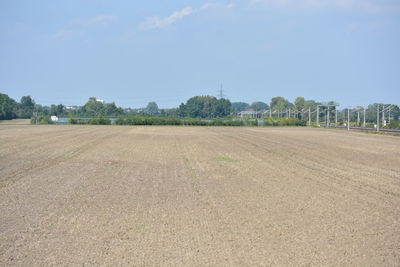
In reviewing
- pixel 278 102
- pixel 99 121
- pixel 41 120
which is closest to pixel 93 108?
pixel 41 120

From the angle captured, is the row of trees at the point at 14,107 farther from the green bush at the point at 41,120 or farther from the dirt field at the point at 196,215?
the dirt field at the point at 196,215

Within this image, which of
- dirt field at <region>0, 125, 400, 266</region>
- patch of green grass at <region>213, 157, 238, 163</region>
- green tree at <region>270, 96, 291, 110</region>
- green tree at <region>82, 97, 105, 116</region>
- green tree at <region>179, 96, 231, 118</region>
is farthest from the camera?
green tree at <region>270, 96, 291, 110</region>

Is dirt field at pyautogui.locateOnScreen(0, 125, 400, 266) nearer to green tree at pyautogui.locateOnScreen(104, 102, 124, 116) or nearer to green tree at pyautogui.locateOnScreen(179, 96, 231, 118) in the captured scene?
green tree at pyautogui.locateOnScreen(104, 102, 124, 116)

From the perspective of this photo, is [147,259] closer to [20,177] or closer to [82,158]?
[20,177]

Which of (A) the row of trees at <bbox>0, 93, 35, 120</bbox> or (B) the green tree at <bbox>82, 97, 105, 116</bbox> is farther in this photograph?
(B) the green tree at <bbox>82, 97, 105, 116</bbox>

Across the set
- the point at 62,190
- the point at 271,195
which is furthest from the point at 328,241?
the point at 62,190

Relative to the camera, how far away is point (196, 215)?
9648 millimetres

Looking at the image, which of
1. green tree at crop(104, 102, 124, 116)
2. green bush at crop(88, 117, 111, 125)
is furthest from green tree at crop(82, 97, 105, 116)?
green bush at crop(88, 117, 111, 125)

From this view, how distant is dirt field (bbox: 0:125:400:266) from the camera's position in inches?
276

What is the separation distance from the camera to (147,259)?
6.72 meters

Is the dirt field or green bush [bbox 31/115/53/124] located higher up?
green bush [bbox 31/115/53/124]

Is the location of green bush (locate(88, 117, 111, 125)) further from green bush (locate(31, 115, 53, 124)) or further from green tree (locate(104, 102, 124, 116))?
green tree (locate(104, 102, 124, 116))

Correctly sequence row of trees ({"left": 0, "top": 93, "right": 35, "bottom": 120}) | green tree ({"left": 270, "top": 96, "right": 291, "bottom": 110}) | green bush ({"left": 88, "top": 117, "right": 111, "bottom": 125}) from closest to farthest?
1. green bush ({"left": 88, "top": 117, "right": 111, "bottom": 125})
2. row of trees ({"left": 0, "top": 93, "right": 35, "bottom": 120})
3. green tree ({"left": 270, "top": 96, "right": 291, "bottom": 110})

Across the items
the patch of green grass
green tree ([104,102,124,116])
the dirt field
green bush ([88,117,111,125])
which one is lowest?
the patch of green grass
